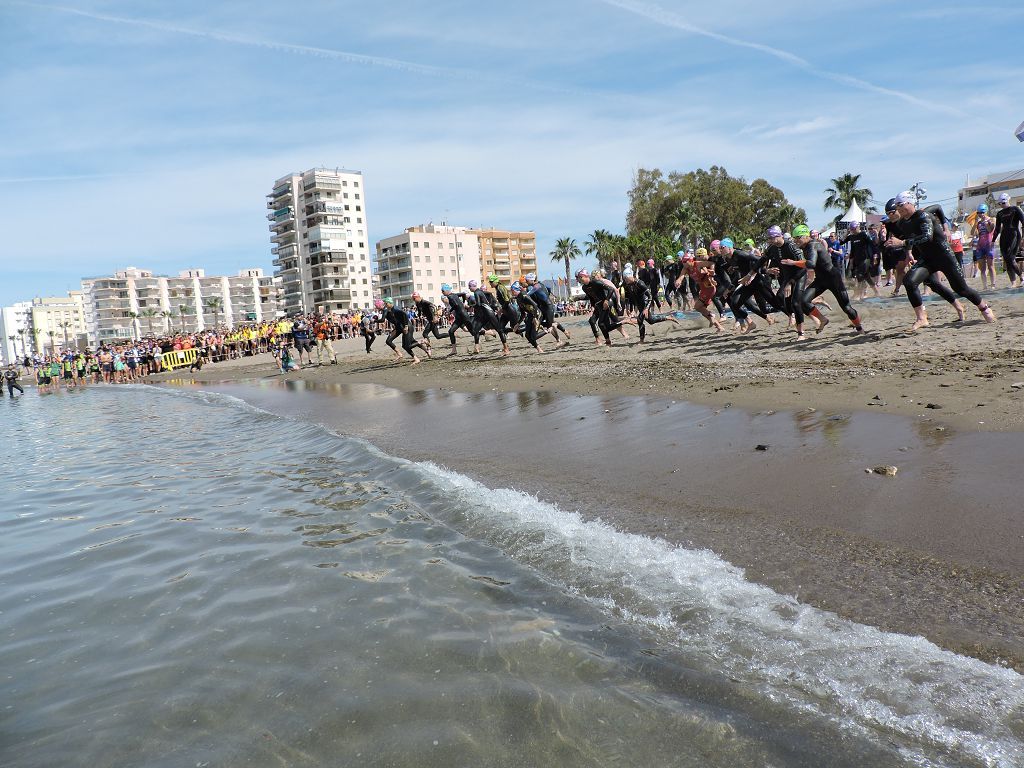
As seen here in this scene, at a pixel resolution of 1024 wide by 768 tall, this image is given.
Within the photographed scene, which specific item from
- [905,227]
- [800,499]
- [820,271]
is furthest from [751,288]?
[800,499]

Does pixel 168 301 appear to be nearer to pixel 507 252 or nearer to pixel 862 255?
pixel 507 252

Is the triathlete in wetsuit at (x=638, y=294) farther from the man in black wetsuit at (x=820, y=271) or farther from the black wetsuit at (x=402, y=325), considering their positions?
the black wetsuit at (x=402, y=325)

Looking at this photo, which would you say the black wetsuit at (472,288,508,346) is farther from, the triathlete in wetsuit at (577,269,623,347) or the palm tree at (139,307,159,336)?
the palm tree at (139,307,159,336)

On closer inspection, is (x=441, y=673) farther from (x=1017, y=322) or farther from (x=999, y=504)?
(x=1017, y=322)

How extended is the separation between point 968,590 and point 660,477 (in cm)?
255

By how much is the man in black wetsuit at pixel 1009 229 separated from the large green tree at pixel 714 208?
43811 millimetres

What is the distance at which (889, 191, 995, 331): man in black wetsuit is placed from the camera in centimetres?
986

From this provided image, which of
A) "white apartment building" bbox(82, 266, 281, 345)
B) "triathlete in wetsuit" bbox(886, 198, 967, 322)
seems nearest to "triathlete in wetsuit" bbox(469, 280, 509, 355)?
"triathlete in wetsuit" bbox(886, 198, 967, 322)

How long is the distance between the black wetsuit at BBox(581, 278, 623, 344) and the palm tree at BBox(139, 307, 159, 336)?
15314 centimetres

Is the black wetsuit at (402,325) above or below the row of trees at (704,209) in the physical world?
below

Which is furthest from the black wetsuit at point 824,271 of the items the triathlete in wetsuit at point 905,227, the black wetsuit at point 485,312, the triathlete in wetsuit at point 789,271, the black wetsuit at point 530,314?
the black wetsuit at point 485,312

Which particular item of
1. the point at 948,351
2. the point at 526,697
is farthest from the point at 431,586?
the point at 948,351

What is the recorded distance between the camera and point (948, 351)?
932 cm

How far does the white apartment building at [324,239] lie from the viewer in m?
112
